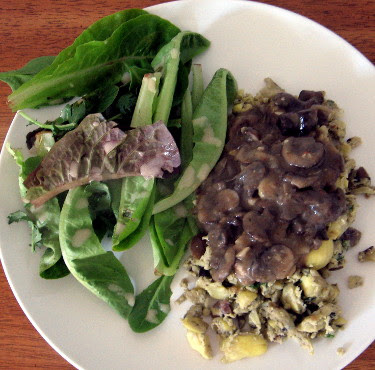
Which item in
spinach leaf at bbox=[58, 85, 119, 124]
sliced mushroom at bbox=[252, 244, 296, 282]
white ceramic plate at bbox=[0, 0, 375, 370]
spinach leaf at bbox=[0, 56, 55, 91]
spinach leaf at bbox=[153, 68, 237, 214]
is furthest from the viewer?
spinach leaf at bbox=[0, 56, 55, 91]

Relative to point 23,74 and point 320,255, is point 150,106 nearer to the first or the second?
point 23,74

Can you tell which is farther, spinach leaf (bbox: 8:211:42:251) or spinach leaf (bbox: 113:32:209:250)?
spinach leaf (bbox: 8:211:42:251)

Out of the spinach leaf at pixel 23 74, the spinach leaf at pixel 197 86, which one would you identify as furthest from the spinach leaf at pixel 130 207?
the spinach leaf at pixel 23 74

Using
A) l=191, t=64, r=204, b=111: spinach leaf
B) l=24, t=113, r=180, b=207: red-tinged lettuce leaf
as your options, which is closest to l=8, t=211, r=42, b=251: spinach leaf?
l=24, t=113, r=180, b=207: red-tinged lettuce leaf

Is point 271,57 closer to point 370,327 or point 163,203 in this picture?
point 163,203

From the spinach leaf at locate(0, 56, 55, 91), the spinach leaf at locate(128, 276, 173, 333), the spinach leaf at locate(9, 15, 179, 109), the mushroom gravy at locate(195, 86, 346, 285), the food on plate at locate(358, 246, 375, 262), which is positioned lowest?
the spinach leaf at locate(128, 276, 173, 333)

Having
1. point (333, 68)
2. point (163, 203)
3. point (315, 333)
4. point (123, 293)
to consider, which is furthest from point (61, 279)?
point (333, 68)

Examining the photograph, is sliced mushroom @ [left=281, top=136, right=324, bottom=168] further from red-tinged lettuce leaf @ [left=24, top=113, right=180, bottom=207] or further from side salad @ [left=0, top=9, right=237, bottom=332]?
red-tinged lettuce leaf @ [left=24, top=113, right=180, bottom=207]
